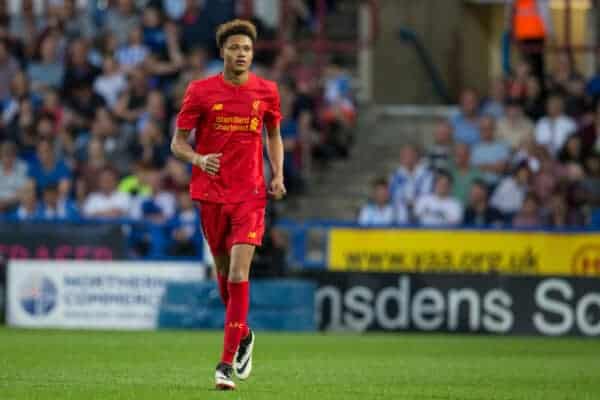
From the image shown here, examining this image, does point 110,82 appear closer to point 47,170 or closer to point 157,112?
point 157,112

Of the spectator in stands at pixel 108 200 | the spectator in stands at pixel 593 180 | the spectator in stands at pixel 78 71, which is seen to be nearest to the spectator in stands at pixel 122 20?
the spectator in stands at pixel 78 71

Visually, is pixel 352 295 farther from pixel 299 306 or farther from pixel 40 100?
pixel 40 100

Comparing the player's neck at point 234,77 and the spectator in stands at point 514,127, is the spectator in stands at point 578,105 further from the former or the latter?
the player's neck at point 234,77

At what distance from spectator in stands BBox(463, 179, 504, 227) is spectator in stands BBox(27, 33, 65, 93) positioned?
7.77 meters

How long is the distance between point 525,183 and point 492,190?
52 centimetres

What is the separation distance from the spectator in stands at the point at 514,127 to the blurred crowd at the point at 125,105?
2827 millimetres

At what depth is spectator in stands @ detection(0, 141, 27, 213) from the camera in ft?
75.9

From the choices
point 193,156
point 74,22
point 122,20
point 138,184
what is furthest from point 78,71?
point 193,156

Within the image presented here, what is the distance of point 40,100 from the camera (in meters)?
25.3

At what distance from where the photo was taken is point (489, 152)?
2223 cm

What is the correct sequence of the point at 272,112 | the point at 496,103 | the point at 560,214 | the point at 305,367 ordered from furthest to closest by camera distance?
the point at 496,103
the point at 560,214
the point at 305,367
the point at 272,112

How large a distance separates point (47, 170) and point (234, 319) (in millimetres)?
12644

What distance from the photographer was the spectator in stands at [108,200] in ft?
72.7

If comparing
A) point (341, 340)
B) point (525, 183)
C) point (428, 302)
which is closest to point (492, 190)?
point (525, 183)
